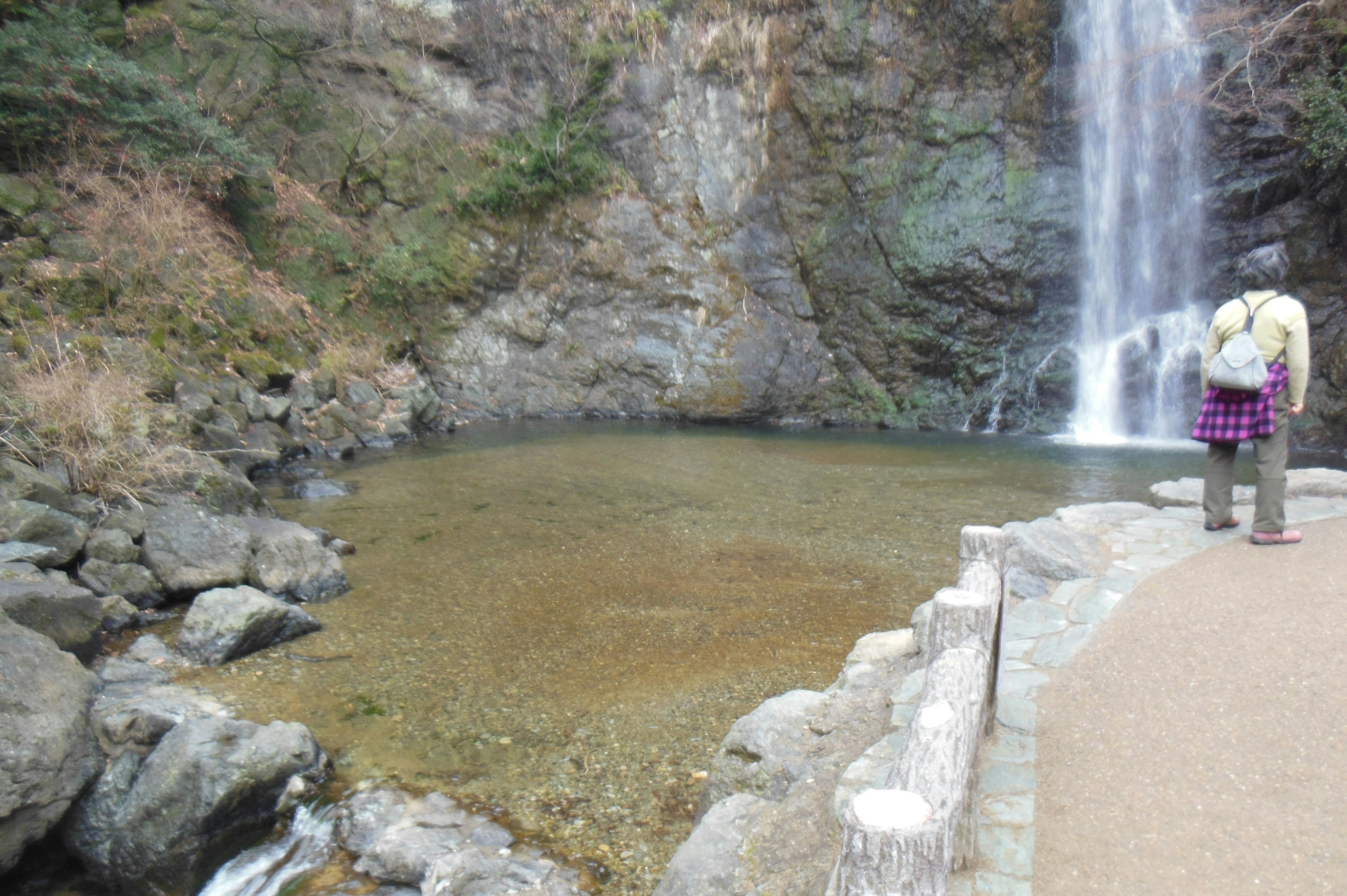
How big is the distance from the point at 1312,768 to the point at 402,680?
13.3 feet

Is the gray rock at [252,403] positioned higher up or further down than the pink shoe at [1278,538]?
higher up

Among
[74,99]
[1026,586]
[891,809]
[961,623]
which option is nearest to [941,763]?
[891,809]

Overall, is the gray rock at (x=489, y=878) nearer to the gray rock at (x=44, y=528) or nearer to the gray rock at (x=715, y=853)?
the gray rock at (x=715, y=853)

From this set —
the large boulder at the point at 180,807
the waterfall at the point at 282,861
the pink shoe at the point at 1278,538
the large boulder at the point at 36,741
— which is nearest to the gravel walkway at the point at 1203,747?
the pink shoe at the point at 1278,538

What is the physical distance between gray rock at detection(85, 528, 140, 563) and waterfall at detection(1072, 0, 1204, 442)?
12257mm

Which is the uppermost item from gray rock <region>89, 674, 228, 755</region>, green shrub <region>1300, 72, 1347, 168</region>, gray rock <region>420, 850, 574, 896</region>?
green shrub <region>1300, 72, 1347, 168</region>

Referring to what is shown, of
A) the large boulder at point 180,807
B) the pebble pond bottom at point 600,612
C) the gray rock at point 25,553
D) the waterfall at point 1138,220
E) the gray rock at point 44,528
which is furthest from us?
the waterfall at point 1138,220

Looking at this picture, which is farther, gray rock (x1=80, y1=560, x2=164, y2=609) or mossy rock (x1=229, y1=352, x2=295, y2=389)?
mossy rock (x1=229, y1=352, x2=295, y2=389)

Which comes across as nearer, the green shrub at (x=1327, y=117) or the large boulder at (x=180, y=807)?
the large boulder at (x=180, y=807)

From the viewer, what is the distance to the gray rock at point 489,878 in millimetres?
2938

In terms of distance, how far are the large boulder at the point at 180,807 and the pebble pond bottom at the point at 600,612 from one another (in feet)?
1.19

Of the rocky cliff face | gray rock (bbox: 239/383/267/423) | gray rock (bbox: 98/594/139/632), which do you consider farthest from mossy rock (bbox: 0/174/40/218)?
gray rock (bbox: 98/594/139/632)

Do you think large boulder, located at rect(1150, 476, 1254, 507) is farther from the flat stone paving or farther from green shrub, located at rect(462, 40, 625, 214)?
green shrub, located at rect(462, 40, 625, 214)

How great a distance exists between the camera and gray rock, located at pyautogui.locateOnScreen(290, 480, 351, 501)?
327 inches
